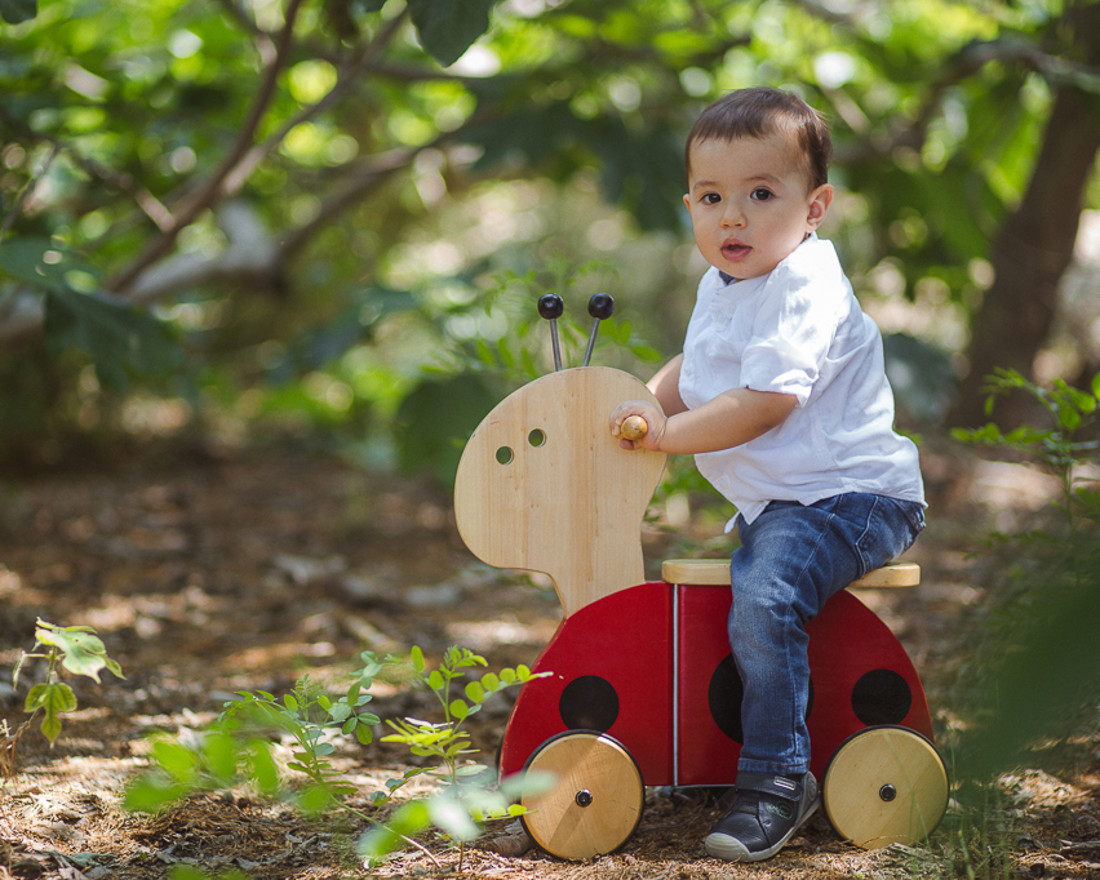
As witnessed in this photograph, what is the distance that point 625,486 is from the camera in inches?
57.9

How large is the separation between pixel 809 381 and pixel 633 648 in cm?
47

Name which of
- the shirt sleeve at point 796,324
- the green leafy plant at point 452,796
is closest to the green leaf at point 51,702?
the green leafy plant at point 452,796

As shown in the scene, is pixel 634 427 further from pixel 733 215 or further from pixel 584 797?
pixel 584 797

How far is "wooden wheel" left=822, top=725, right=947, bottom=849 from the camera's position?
4.60 ft

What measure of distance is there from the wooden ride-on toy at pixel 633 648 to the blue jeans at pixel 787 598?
0.22 feet

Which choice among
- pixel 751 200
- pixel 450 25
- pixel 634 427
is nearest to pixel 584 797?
pixel 634 427

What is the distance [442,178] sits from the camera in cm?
503

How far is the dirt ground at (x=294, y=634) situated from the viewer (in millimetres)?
1333

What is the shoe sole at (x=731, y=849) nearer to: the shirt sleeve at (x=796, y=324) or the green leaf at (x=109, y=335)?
the shirt sleeve at (x=796, y=324)

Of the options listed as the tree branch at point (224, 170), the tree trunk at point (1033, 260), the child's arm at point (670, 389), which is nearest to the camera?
the child's arm at point (670, 389)

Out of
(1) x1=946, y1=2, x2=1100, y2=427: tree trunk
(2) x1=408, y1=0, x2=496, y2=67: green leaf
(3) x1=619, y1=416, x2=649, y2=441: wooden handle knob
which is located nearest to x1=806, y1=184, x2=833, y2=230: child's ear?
(3) x1=619, y1=416, x2=649, y2=441: wooden handle knob

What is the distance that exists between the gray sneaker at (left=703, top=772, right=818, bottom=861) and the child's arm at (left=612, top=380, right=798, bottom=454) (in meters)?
0.47

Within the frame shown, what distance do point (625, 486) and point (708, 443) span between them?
0.54 feet

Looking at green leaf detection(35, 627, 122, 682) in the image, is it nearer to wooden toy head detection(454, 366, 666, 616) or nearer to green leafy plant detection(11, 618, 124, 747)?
green leafy plant detection(11, 618, 124, 747)
